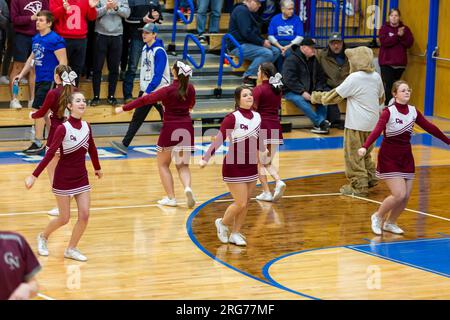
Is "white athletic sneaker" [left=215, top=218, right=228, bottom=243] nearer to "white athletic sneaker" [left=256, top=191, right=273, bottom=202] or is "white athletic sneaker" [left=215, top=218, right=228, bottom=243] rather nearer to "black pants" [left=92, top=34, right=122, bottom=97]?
"white athletic sneaker" [left=256, top=191, right=273, bottom=202]

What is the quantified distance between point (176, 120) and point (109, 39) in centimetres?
474

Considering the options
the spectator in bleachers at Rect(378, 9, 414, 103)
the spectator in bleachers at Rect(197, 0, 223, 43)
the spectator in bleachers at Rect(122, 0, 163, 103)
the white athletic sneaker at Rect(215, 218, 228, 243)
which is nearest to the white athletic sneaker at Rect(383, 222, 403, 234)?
the white athletic sneaker at Rect(215, 218, 228, 243)

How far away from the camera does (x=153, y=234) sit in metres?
9.81

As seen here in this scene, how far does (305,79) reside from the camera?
53.1ft

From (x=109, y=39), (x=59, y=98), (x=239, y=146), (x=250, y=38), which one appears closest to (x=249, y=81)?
(x=250, y=38)

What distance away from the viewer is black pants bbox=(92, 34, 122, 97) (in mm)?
14938

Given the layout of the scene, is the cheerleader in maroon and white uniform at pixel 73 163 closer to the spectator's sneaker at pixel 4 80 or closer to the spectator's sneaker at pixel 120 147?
the spectator's sneaker at pixel 120 147

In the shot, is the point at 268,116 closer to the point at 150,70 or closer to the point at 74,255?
the point at 150,70

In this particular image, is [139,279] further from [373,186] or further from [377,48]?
[377,48]

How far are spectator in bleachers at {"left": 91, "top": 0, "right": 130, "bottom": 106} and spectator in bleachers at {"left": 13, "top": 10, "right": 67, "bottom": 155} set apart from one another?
4.60 feet

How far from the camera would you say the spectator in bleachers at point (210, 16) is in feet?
55.8

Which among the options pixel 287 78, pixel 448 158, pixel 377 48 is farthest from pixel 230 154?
pixel 377 48

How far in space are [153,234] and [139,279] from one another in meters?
1.55

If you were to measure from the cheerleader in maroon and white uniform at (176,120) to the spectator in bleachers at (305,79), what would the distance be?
5369mm
